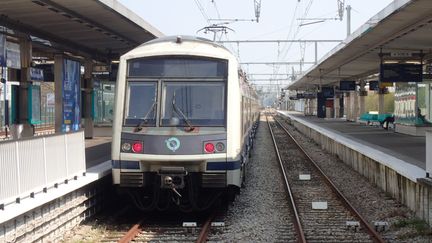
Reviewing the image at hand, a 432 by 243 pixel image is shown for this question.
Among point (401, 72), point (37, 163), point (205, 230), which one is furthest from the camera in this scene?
point (401, 72)

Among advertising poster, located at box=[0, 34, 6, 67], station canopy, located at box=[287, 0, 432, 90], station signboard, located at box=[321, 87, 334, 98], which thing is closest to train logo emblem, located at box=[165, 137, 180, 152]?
advertising poster, located at box=[0, 34, 6, 67]

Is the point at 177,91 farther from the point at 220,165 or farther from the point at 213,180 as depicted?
the point at 213,180

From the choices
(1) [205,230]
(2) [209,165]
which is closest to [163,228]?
(1) [205,230]

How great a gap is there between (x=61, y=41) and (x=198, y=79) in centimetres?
731

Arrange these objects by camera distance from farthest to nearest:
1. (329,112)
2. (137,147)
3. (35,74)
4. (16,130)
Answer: (329,112) < (35,74) < (16,130) < (137,147)

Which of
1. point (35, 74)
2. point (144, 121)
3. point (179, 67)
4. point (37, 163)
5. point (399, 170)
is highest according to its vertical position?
point (35, 74)

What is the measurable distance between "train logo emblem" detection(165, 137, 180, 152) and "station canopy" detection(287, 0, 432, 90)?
Result: 606 cm

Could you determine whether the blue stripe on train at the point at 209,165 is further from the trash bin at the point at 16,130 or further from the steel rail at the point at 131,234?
the trash bin at the point at 16,130

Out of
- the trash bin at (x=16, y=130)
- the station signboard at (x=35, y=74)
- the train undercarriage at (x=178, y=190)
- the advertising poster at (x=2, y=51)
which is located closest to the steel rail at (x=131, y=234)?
the train undercarriage at (x=178, y=190)

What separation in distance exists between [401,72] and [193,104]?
13227 millimetres

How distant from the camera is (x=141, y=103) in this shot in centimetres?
964

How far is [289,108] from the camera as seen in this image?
4646 inches

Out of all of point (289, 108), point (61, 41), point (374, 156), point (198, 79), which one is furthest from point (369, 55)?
point (289, 108)

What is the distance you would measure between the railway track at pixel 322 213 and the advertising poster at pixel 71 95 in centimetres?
644
